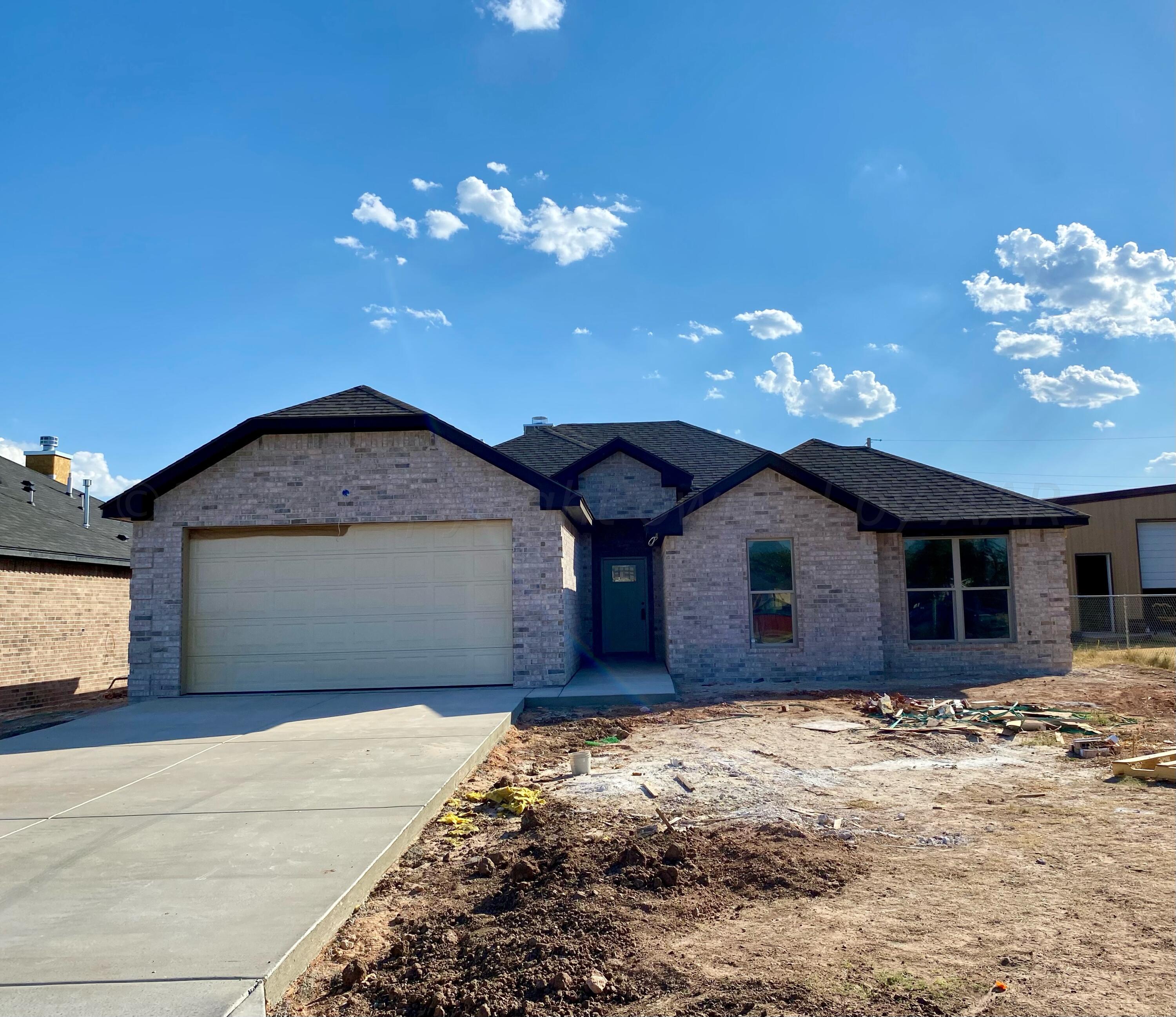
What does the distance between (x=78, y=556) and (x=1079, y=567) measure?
28329 millimetres

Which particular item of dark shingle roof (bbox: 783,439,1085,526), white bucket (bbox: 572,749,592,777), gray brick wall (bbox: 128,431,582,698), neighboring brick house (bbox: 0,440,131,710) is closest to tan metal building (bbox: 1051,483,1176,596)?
dark shingle roof (bbox: 783,439,1085,526)

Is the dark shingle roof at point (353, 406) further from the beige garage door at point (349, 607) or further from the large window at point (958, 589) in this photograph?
the large window at point (958, 589)

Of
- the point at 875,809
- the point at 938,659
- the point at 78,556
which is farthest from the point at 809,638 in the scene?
the point at 78,556

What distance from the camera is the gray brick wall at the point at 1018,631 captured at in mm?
14547

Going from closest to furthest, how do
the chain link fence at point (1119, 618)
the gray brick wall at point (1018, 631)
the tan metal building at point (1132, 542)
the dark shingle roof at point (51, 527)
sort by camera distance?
the gray brick wall at point (1018, 631)
the dark shingle roof at point (51, 527)
the chain link fence at point (1119, 618)
the tan metal building at point (1132, 542)

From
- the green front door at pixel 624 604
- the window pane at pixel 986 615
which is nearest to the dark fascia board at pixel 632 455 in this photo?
the green front door at pixel 624 604

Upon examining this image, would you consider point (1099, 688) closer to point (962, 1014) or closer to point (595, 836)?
point (595, 836)

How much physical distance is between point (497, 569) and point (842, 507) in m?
6.20

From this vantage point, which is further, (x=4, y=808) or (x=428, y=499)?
(x=428, y=499)

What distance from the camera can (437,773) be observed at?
7.21 meters

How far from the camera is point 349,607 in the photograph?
43.5ft

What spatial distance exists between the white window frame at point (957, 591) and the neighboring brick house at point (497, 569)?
0.04m

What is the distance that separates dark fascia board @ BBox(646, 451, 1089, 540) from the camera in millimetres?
14023

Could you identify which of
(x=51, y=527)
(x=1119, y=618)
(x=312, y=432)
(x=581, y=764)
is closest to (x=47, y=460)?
(x=51, y=527)
